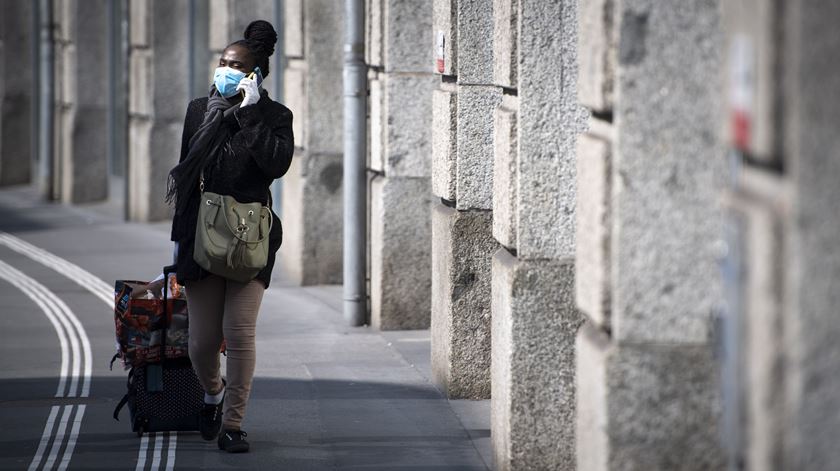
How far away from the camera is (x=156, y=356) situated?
7219mm

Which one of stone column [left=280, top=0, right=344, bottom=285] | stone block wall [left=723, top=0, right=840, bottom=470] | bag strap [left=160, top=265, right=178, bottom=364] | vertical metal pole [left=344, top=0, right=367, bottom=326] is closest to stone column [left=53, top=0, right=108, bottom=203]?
stone column [left=280, top=0, right=344, bottom=285]

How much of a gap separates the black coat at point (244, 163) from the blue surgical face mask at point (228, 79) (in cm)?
10

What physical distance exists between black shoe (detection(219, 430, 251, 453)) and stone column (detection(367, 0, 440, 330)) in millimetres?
3759

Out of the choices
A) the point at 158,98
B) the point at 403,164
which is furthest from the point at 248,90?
the point at 158,98

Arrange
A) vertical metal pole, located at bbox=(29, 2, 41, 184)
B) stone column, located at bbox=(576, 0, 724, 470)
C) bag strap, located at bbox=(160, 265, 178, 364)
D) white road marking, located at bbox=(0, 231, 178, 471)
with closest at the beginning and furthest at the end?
stone column, located at bbox=(576, 0, 724, 470)
bag strap, located at bbox=(160, 265, 178, 364)
white road marking, located at bbox=(0, 231, 178, 471)
vertical metal pole, located at bbox=(29, 2, 41, 184)

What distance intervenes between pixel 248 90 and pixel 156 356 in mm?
1316

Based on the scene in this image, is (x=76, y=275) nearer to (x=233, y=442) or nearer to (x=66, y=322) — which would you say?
(x=66, y=322)

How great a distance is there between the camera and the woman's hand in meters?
6.72

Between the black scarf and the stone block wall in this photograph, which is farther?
the black scarf

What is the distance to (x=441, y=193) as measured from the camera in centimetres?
862

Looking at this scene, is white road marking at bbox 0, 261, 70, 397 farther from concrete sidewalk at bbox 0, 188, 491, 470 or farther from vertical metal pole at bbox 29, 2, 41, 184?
vertical metal pole at bbox 29, 2, 41, 184

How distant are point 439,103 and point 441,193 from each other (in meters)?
0.48

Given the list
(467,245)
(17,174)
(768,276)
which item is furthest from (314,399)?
(17,174)

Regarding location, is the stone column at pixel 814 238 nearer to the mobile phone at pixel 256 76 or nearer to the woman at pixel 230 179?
the woman at pixel 230 179
